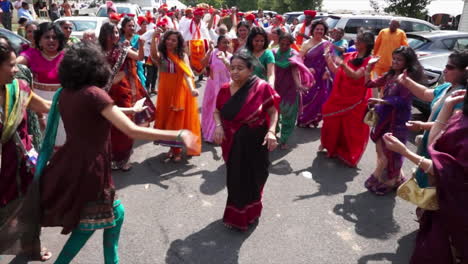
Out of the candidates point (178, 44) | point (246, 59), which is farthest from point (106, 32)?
point (246, 59)

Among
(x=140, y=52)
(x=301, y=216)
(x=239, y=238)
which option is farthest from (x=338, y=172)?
(x=140, y=52)

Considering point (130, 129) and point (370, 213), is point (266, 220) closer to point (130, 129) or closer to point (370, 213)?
point (370, 213)

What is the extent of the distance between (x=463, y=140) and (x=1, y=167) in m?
2.74

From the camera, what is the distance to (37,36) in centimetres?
360

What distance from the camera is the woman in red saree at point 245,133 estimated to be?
2.97 metres

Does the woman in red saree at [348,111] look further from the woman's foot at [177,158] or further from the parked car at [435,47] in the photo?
the parked car at [435,47]

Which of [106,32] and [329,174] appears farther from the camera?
[329,174]

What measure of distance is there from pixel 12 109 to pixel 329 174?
350cm

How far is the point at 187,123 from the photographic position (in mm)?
4824

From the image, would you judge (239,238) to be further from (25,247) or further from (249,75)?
(25,247)

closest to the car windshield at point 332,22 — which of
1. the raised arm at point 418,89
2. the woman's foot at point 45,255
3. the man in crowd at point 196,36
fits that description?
the man in crowd at point 196,36

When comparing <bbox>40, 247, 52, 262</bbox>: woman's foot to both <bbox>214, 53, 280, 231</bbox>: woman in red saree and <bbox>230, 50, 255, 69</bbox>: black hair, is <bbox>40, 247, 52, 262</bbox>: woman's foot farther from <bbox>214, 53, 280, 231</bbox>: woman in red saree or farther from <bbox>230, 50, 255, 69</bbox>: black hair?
<bbox>230, 50, 255, 69</bbox>: black hair

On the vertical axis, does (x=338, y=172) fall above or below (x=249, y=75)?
below

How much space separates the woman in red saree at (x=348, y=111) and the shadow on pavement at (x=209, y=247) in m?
2.11
